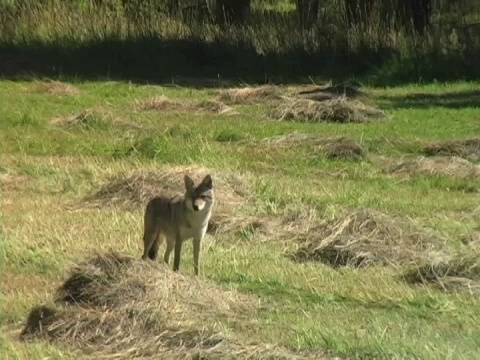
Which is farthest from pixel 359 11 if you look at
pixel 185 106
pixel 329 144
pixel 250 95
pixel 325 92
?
pixel 329 144

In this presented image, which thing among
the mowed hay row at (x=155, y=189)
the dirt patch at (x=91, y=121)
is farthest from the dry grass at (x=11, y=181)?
the dirt patch at (x=91, y=121)

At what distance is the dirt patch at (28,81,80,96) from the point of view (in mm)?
20266

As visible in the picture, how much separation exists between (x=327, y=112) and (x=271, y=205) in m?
6.52

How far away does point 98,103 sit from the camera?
19.3 metres

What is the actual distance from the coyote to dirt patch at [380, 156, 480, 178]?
5289 mm

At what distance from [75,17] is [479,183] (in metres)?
14.8

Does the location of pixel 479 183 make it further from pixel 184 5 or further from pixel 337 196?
pixel 184 5

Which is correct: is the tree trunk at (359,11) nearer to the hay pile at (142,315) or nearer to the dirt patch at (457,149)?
the dirt patch at (457,149)

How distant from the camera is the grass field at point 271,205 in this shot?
25.3ft

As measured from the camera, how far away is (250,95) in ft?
66.2

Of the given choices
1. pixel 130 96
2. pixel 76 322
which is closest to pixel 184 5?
pixel 130 96

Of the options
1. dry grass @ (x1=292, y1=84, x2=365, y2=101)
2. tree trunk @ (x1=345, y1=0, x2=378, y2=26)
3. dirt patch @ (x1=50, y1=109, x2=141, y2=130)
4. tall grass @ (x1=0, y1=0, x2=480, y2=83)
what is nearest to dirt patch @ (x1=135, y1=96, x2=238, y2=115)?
dry grass @ (x1=292, y1=84, x2=365, y2=101)

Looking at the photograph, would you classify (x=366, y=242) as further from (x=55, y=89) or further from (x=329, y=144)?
(x=55, y=89)

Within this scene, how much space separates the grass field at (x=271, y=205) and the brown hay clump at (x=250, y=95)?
0.80 feet
